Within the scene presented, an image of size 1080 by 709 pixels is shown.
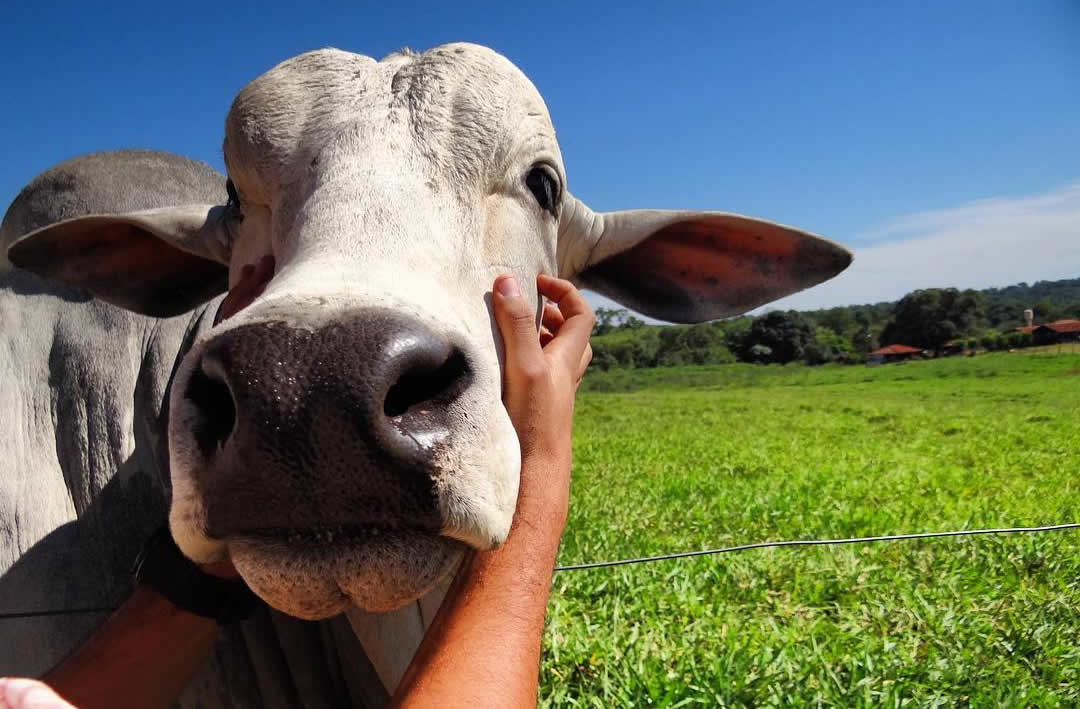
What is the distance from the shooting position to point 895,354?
49.0 metres

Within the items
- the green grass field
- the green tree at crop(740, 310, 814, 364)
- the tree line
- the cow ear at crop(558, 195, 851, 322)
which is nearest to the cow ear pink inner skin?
the cow ear at crop(558, 195, 851, 322)

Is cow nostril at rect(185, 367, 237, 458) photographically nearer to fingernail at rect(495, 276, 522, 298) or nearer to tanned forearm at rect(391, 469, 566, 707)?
tanned forearm at rect(391, 469, 566, 707)

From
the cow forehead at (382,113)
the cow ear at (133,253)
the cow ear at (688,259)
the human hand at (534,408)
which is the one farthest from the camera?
the cow ear at (688,259)

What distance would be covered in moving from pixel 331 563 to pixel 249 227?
1217 mm

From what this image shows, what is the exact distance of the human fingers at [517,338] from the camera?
1.61 m

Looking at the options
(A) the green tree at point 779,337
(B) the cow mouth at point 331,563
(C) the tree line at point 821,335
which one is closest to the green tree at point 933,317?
(C) the tree line at point 821,335

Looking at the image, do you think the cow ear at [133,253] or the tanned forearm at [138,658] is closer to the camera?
the tanned forearm at [138,658]

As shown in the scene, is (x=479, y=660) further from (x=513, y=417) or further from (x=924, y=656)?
(x=924, y=656)

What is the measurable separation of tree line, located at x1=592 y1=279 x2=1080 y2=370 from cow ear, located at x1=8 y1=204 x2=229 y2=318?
35.5 meters

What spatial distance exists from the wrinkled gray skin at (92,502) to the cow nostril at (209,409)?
3.69ft

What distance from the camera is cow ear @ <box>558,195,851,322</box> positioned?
269 cm

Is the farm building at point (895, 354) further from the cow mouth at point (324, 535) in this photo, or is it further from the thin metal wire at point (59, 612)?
the cow mouth at point (324, 535)

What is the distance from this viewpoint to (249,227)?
2148mm

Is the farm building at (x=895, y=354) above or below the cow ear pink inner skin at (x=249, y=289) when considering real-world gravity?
below
